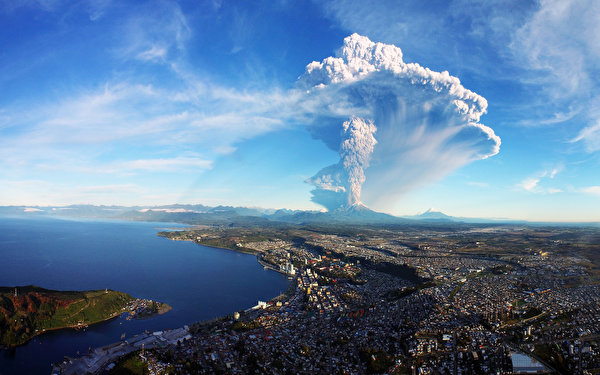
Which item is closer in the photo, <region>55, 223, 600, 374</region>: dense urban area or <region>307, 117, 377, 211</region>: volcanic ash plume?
<region>55, 223, 600, 374</region>: dense urban area

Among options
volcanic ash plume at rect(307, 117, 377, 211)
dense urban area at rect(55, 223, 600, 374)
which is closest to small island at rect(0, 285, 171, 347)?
dense urban area at rect(55, 223, 600, 374)

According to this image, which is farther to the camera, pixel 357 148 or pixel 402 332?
pixel 357 148

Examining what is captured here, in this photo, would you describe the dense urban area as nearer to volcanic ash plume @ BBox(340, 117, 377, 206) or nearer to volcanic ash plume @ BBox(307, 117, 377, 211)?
volcanic ash plume @ BBox(340, 117, 377, 206)

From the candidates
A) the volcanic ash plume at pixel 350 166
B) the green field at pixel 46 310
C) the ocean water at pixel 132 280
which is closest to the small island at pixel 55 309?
the green field at pixel 46 310

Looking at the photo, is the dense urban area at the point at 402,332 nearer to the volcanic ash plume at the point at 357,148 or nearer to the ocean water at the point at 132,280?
the ocean water at the point at 132,280

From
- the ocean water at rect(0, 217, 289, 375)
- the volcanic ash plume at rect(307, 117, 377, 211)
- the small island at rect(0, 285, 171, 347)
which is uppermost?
the volcanic ash plume at rect(307, 117, 377, 211)

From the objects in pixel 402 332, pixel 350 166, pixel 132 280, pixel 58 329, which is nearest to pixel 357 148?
pixel 350 166

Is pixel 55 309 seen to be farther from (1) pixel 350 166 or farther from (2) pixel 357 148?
(1) pixel 350 166
